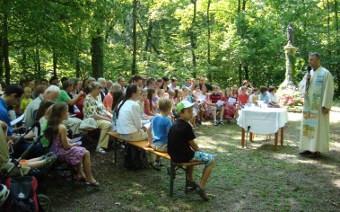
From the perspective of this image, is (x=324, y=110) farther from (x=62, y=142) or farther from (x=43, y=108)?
(x=43, y=108)

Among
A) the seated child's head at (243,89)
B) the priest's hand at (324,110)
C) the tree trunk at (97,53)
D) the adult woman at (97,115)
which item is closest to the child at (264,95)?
the seated child's head at (243,89)

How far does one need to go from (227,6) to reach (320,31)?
6.83 meters

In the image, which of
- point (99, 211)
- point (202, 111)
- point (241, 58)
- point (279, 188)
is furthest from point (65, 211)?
point (241, 58)

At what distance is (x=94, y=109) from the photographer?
6109 millimetres

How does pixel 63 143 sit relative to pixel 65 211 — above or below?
above

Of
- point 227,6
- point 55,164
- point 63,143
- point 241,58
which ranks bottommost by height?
point 55,164

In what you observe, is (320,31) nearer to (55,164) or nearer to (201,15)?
(201,15)

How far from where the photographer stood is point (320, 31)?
2269 centimetres

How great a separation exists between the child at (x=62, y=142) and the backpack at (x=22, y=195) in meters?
1.10

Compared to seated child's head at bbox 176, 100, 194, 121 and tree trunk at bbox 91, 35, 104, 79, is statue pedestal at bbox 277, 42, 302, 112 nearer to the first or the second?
tree trunk at bbox 91, 35, 104, 79

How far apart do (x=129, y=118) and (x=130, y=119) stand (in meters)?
0.03

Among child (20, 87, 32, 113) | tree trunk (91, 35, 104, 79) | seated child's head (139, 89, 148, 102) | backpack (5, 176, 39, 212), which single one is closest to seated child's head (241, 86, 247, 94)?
seated child's head (139, 89, 148, 102)

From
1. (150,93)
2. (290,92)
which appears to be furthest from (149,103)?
(290,92)

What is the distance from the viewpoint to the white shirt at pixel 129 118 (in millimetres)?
5336
